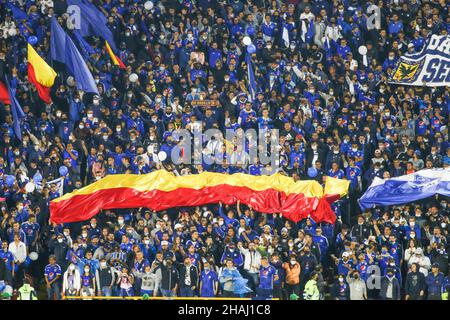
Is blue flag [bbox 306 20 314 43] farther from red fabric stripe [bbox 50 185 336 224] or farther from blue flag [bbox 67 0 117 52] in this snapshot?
red fabric stripe [bbox 50 185 336 224]

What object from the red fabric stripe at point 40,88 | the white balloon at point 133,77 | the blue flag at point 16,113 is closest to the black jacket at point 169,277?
the blue flag at point 16,113

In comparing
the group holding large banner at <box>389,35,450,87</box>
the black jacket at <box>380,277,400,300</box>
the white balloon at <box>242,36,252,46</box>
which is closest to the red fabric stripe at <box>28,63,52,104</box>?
the white balloon at <box>242,36,252,46</box>

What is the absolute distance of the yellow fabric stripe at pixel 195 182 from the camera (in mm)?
28672

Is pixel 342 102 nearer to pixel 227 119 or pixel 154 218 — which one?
pixel 227 119

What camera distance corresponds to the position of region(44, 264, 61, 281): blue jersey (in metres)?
26.6

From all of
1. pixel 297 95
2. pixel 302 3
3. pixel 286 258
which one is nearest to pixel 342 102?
pixel 297 95

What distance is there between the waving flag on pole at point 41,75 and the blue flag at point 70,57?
1.96 feet

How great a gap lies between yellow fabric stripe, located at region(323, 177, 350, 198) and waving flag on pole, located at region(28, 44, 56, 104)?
258 inches

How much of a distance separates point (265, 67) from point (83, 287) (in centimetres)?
804

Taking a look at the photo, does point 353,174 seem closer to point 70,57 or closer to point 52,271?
point 52,271

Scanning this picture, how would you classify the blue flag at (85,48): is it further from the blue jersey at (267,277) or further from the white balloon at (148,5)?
the blue jersey at (267,277)

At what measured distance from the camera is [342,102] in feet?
103

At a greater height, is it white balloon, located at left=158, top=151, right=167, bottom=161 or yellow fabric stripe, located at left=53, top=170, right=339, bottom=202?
white balloon, located at left=158, top=151, right=167, bottom=161

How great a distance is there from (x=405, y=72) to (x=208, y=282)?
27.3ft
